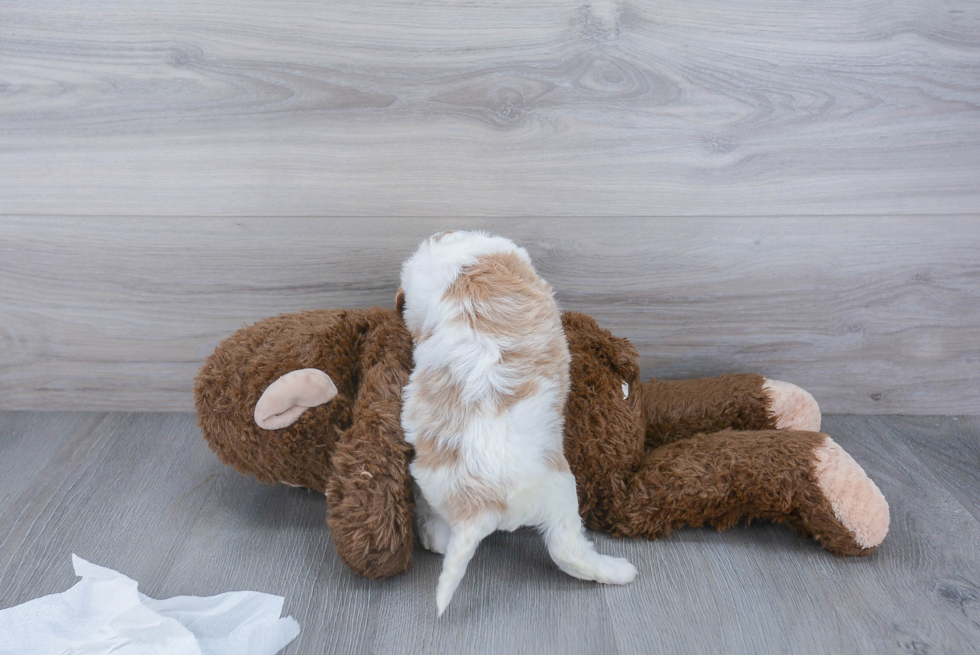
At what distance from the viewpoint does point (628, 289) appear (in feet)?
3.61

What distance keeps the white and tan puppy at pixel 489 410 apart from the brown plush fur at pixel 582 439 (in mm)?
67

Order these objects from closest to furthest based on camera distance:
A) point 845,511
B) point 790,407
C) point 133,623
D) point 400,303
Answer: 1. point 133,623
2. point 845,511
3. point 400,303
4. point 790,407

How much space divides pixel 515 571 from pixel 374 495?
0.67ft

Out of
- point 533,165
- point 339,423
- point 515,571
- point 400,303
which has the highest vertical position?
point 533,165

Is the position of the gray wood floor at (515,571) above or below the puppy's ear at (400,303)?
below

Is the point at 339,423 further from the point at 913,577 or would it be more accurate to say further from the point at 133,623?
the point at 913,577

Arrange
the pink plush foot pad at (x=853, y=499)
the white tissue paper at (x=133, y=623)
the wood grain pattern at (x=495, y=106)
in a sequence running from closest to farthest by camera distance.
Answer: the white tissue paper at (x=133, y=623) → the pink plush foot pad at (x=853, y=499) → the wood grain pattern at (x=495, y=106)

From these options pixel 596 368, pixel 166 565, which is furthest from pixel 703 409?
pixel 166 565

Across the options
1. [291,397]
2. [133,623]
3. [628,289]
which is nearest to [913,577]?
[628,289]

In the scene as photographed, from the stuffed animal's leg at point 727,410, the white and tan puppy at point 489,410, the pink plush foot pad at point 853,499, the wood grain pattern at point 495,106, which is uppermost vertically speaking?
the wood grain pattern at point 495,106

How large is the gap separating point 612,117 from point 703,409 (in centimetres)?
46

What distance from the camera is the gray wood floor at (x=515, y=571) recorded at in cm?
73

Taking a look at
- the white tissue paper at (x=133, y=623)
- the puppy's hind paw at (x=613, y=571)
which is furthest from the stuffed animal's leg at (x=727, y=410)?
the white tissue paper at (x=133, y=623)

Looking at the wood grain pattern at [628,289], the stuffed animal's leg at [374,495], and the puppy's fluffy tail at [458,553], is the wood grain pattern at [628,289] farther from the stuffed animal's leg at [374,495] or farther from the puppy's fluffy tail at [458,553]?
the puppy's fluffy tail at [458,553]
